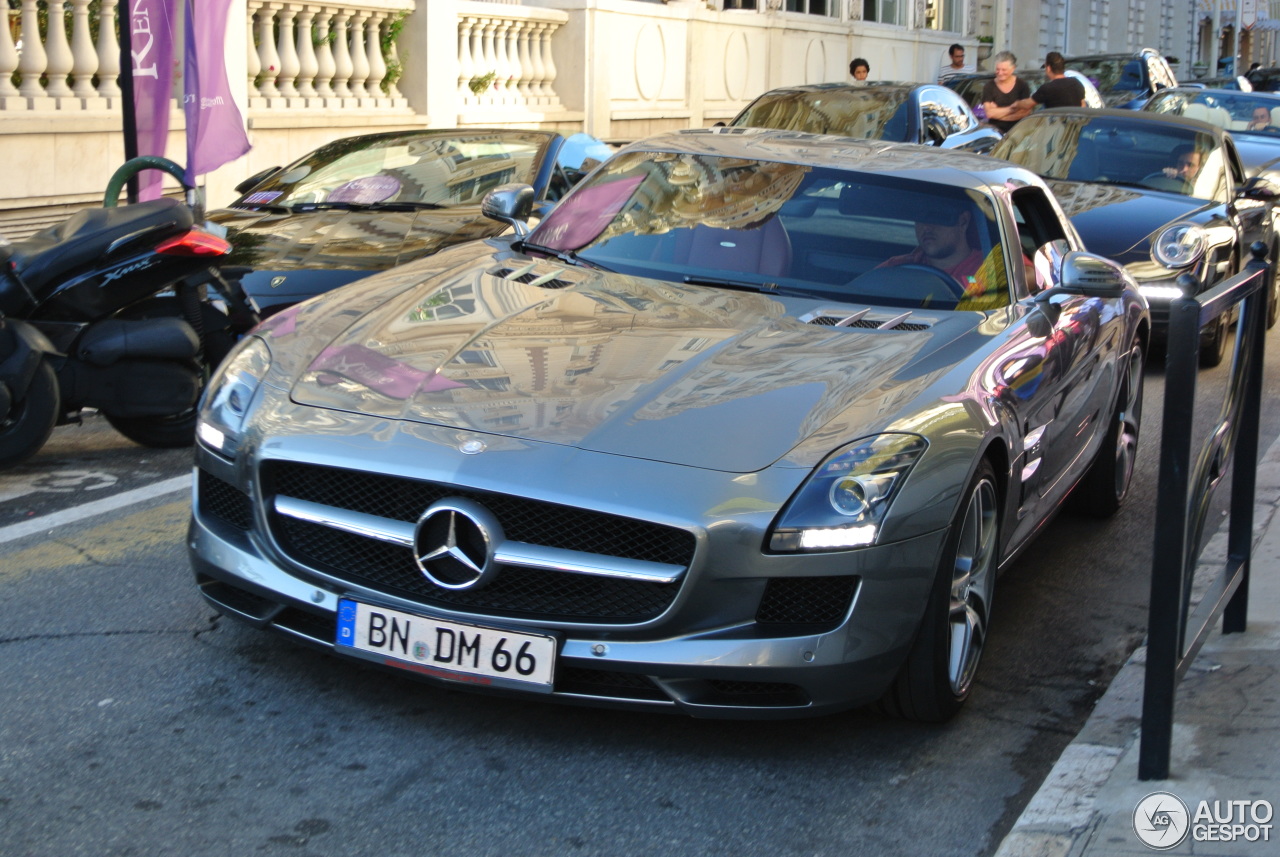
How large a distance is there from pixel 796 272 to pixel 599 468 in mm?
1622

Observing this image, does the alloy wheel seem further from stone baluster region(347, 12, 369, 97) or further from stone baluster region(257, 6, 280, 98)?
stone baluster region(347, 12, 369, 97)

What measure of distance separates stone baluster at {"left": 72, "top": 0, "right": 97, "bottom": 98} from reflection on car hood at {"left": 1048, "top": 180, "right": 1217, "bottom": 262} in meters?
7.52

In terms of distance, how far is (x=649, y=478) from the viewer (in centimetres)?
352

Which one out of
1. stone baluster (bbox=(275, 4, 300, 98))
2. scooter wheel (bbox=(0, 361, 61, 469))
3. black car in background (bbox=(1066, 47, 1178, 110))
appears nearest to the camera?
scooter wheel (bbox=(0, 361, 61, 469))

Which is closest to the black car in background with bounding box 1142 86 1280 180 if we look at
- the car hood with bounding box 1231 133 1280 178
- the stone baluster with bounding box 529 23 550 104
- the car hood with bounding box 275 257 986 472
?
the car hood with bounding box 1231 133 1280 178

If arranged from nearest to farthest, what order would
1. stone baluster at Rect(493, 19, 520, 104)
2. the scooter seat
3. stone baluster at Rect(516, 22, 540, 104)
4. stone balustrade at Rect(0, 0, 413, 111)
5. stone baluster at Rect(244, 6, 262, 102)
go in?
1. the scooter seat
2. stone balustrade at Rect(0, 0, 413, 111)
3. stone baluster at Rect(244, 6, 262, 102)
4. stone baluster at Rect(493, 19, 520, 104)
5. stone baluster at Rect(516, 22, 540, 104)

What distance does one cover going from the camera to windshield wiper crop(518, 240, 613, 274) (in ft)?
16.7

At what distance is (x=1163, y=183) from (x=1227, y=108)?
6.95 meters

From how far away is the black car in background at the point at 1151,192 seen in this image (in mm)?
9117

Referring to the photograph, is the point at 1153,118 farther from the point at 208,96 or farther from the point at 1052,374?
the point at 1052,374

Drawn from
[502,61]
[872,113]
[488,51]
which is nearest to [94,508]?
[872,113]

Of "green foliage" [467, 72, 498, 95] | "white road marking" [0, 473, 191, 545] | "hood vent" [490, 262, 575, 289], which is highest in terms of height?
"green foliage" [467, 72, 498, 95]

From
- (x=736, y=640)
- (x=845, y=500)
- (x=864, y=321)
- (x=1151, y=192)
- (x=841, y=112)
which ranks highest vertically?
(x=841, y=112)

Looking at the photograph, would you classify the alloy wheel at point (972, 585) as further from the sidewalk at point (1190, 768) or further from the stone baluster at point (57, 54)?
the stone baluster at point (57, 54)
